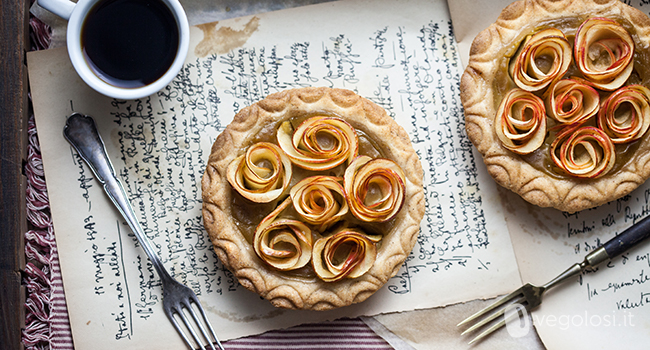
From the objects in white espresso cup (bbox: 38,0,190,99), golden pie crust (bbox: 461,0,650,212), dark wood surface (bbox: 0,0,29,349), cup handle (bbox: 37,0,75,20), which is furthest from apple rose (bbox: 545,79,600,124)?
dark wood surface (bbox: 0,0,29,349)

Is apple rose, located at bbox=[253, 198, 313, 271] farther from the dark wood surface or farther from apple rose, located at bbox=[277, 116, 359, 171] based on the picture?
the dark wood surface

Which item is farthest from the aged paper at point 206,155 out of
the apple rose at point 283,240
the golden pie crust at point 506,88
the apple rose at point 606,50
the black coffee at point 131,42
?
the apple rose at point 606,50

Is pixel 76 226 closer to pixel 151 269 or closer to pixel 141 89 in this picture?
pixel 151 269

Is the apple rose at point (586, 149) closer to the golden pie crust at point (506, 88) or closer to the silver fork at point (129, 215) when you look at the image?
the golden pie crust at point (506, 88)

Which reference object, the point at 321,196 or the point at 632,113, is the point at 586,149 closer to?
the point at 632,113

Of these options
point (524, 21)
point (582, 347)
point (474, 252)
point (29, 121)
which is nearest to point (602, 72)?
point (524, 21)

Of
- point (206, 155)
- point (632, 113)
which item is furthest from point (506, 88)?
point (206, 155)
